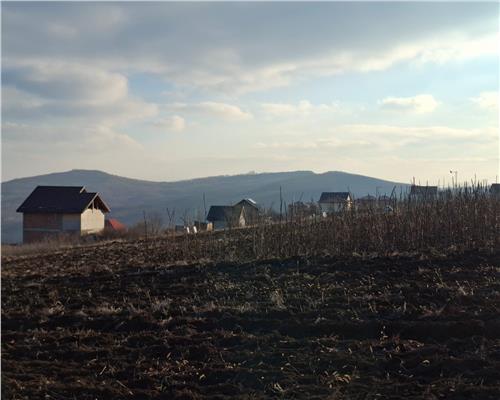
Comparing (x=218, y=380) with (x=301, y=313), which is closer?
(x=218, y=380)

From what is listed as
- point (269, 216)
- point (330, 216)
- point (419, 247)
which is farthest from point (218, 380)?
point (269, 216)

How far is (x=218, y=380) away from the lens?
4301mm

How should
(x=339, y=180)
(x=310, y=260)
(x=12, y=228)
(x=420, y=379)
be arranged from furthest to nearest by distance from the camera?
(x=339, y=180) → (x=12, y=228) → (x=310, y=260) → (x=420, y=379)

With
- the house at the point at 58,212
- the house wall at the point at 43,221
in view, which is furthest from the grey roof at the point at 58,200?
the house wall at the point at 43,221

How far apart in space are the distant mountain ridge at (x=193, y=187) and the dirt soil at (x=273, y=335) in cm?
7141

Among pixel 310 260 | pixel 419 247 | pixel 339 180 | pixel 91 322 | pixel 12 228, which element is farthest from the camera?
pixel 339 180

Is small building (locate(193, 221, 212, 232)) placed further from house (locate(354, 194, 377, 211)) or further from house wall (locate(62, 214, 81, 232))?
house wall (locate(62, 214, 81, 232))

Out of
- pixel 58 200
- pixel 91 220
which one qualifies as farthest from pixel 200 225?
pixel 58 200

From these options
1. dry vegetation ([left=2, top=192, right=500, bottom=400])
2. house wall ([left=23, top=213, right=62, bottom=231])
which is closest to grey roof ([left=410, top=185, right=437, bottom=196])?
dry vegetation ([left=2, top=192, right=500, bottom=400])

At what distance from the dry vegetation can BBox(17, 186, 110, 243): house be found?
3464 centimetres

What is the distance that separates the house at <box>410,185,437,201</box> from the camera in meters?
11.3

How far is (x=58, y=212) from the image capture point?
43469 mm

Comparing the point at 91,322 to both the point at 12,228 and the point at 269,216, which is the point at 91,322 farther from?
the point at 12,228

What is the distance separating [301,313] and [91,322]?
2504mm
